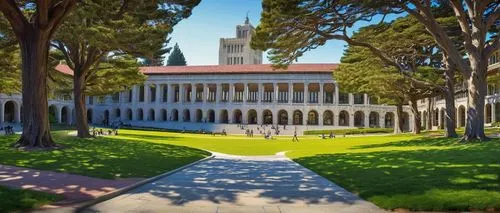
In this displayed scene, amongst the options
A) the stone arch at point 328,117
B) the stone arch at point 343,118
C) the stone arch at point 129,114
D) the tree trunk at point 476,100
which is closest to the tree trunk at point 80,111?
the tree trunk at point 476,100

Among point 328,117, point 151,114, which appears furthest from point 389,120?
point 151,114

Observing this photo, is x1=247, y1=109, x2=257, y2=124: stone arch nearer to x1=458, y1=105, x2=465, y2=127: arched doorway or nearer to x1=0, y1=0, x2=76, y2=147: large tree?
x1=458, y1=105, x2=465, y2=127: arched doorway

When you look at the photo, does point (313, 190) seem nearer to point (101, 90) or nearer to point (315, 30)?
point (315, 30)

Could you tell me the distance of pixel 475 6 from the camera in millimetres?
23562

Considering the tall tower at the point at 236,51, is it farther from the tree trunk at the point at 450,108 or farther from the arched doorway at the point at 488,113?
the tree trunk at the point at 450,108

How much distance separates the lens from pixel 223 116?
95.8 metres

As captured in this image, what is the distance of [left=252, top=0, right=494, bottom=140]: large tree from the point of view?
20484 mm

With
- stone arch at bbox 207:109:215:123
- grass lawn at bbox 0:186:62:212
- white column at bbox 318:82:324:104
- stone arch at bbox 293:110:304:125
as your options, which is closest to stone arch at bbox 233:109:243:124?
stone arch at bbox 207:109:215:123

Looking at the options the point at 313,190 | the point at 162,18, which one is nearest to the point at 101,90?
the point at 162,18

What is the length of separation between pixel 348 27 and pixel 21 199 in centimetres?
1802

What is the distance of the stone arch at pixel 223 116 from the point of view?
93.4m

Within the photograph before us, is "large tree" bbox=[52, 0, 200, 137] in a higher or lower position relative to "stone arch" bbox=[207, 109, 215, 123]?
higher

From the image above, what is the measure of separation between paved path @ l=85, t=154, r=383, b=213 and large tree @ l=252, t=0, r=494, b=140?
9992mm

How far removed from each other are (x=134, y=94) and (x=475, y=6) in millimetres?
82896
